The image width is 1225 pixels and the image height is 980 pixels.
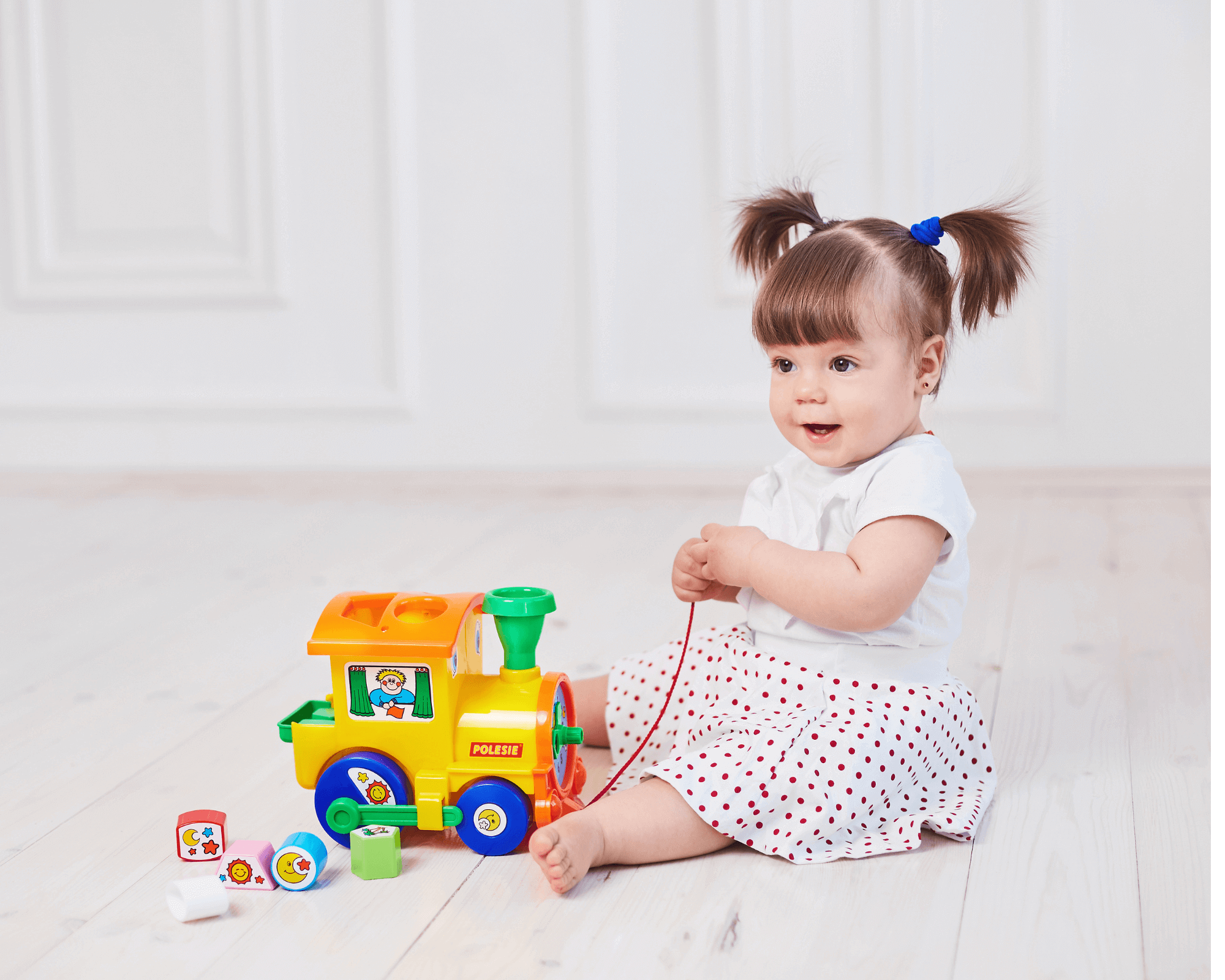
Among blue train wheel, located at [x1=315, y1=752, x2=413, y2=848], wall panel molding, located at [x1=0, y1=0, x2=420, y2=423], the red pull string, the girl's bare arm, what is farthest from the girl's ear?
wall panel molding, located at [x1=0, y1=0, x2=420, y2=423]

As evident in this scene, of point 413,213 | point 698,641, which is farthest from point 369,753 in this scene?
point 413,213

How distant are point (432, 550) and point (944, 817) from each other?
0.97 m

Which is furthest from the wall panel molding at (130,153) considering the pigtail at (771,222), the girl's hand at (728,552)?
the girl's hand at (728,552)

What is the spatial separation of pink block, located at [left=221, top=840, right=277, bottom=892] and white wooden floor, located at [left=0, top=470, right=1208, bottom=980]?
0.01 m

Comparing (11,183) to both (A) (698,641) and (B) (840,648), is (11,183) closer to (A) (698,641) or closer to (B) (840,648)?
(A) (698,641)

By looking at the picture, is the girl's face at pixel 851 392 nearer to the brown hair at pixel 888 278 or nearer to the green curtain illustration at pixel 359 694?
the brown hair at pixel 888 278

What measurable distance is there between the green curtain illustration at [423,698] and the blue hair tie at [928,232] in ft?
1.41

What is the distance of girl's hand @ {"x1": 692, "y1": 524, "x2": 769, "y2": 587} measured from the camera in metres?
0.87

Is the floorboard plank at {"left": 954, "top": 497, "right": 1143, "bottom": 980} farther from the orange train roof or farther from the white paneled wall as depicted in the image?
the white paneled wall

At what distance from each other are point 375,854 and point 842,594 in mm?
321

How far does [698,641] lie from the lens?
0.99 meters

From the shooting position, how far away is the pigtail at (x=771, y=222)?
0.96 meters

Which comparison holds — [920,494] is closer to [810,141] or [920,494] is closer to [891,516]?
[891,516]

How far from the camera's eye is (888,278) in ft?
2.81
